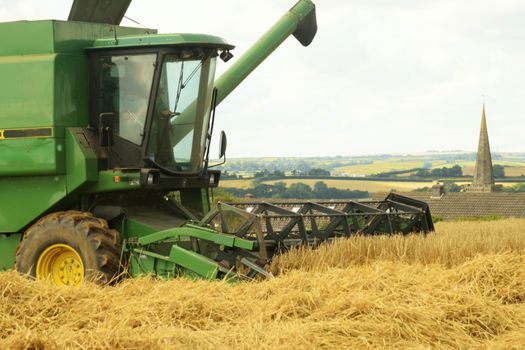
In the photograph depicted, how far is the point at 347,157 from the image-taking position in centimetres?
18388

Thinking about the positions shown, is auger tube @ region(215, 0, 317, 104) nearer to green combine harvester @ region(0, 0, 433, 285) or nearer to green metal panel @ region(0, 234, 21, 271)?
green combine harvester @ region(0, 0, 433, 285)

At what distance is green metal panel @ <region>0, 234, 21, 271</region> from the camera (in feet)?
29.8

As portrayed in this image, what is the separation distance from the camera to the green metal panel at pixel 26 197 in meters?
8.85

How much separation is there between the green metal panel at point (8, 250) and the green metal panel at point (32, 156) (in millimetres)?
644

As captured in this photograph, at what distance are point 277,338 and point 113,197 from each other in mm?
4105

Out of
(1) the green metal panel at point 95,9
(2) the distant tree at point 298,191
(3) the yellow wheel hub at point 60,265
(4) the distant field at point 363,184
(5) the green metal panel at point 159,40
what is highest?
(1) the green metal panel at point 95,9

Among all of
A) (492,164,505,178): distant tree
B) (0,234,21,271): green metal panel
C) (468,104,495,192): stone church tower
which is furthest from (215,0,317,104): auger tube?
(492,164,505,178): distant tree

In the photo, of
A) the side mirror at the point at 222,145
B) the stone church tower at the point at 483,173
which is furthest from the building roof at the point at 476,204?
the side mirror at the point at 222,145

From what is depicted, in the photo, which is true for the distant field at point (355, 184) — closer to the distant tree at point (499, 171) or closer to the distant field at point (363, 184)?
the distant field at point (363, 184)

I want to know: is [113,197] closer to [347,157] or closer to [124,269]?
[124,269]

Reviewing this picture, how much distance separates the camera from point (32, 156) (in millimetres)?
8781

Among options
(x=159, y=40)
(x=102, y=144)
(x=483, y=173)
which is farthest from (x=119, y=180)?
(x=483, y=173)

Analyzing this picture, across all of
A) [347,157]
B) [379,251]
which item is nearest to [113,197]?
[379,251]

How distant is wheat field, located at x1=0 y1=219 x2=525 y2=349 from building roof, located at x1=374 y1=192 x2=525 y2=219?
4357 cm
